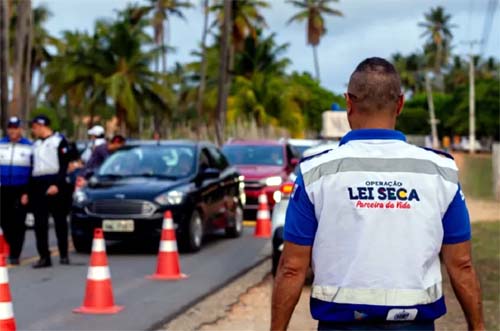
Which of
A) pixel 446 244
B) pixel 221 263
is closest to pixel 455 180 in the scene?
pixel 446 244

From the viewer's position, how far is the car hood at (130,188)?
13539 millimetres

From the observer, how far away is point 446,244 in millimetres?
3480

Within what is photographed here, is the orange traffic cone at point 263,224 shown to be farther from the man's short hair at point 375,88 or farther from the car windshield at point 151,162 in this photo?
the man's short hair at point 375,88

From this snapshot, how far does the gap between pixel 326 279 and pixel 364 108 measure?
0.63m

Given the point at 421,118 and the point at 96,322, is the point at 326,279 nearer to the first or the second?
the point at 96,322

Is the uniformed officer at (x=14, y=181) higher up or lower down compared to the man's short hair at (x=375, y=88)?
lower down

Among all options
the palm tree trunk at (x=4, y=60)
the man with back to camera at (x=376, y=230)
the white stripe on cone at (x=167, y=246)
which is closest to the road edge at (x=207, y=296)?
the white stripe on cone at (x=167, y=246)

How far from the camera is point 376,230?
10.9 ft

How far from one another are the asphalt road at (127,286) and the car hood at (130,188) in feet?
2.79

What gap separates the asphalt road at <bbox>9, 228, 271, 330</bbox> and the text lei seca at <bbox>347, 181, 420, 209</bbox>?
5.33 m

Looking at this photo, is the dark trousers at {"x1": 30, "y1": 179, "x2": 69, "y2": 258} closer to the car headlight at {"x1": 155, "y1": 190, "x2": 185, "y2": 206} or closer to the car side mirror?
the car headlight at {"x1": 155, "y1": 190, "x2": 185, "y2": 206}

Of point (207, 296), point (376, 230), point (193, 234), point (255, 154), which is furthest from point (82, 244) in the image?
point (376, 230)

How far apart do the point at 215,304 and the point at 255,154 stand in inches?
472

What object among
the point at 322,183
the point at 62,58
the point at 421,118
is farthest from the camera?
the point at 421,118
